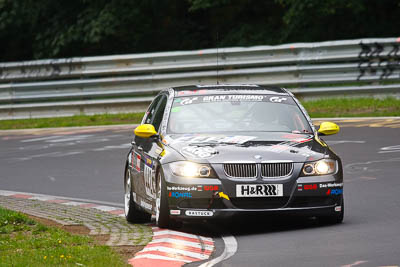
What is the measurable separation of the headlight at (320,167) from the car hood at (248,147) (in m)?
0.06

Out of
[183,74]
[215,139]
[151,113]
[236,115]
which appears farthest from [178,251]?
[183,74]

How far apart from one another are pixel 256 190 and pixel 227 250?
0.99 metres

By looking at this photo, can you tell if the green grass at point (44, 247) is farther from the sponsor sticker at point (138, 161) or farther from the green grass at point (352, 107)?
the green grass at point (352, 107)

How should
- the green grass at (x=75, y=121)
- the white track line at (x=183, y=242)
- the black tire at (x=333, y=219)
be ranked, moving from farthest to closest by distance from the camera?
the green grass at (x=75, y=121)
the black tire at (x=333, y=219)
the white track line at (x=183, y=242)

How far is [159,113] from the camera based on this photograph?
40.0 feet

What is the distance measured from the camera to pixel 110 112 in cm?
2769

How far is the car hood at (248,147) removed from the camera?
1042 centimetres

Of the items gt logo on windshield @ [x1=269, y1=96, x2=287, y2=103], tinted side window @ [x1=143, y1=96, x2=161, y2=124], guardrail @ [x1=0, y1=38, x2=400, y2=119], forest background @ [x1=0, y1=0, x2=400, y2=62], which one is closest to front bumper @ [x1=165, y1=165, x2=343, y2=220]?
gt logo on windshield @ [x1=269, y1=96, x2=287, y2=103]

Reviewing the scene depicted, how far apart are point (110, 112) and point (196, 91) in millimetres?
15679

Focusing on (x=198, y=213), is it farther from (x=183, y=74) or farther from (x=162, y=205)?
(x=183, y=74)

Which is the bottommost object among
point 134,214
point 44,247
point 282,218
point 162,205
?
point 134,214

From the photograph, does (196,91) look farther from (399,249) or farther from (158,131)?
(399,249)

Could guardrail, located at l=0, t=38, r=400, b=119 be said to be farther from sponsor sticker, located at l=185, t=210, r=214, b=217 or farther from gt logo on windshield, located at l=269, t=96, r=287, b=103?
sponsor sticker, located at l=185, t=210, r=214, b=217

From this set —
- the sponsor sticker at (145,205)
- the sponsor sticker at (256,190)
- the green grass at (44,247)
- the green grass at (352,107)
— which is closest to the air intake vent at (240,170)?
the sponsor sticker at (256,190)
